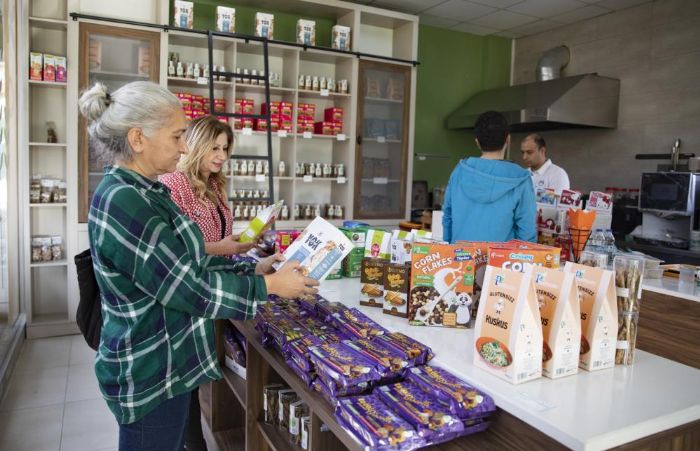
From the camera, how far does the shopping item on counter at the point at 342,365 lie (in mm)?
1331

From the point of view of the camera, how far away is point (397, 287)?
72.2 inches

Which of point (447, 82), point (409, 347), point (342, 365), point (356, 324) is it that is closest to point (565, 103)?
point (447, 82)

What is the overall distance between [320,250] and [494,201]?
60.1 inches

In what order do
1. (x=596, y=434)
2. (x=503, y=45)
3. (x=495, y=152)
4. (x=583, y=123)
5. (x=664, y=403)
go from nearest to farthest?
(x=596, y=434), (x=664, y=403), (x=495, y=152), (x=583, y=123), (x=503, y=45)

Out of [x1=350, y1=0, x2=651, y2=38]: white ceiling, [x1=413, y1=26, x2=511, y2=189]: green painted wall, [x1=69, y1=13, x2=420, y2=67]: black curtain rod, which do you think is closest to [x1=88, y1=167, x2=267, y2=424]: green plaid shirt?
[x1=69, y1=13, x2=420, y2=67]: black curtain rod

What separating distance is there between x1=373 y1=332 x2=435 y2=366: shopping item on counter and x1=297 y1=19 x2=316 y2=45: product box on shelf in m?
4.30

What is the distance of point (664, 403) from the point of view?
1249 millimetres

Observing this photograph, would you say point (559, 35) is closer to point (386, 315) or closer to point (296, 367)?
point (386, 315)

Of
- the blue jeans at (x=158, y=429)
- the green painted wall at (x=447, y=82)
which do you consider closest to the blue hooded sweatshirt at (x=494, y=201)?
the blue jeans at (x=158, y=429)

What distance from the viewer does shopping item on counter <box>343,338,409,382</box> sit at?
4.54 ft

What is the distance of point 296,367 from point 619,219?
14.8 ft

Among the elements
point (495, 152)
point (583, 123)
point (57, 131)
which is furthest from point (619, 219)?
point (57, 131)

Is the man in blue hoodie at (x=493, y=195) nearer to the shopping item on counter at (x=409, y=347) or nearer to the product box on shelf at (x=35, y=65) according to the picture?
the shopping item on counter at (x=409, y=347)

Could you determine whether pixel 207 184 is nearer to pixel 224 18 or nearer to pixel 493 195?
pixel 493 195
